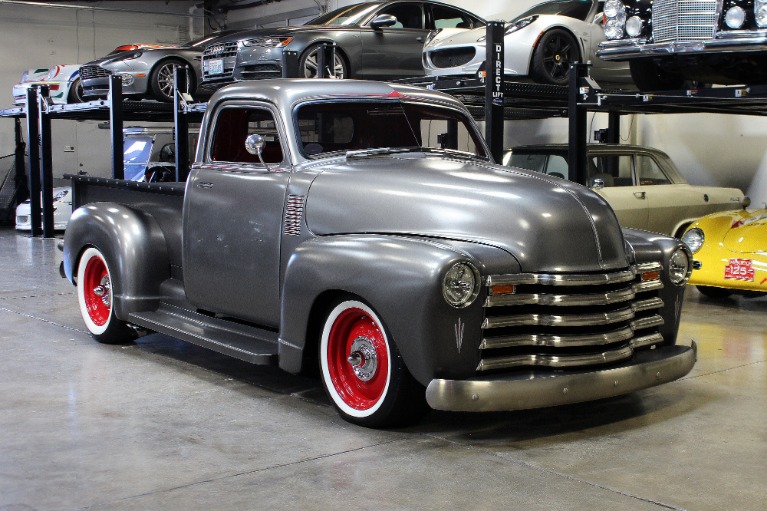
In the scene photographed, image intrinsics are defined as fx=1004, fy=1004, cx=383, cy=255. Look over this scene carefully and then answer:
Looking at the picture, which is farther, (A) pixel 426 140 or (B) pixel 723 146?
(B) pixel 723 146

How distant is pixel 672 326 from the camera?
17.6 ft

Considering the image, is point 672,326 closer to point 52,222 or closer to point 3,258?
point 3,258

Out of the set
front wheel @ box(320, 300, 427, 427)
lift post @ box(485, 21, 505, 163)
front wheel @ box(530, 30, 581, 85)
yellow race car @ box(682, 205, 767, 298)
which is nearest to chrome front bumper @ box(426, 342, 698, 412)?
front wheel @ box(320, 300, 427, 427)

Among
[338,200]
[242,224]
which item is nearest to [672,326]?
[338,200]

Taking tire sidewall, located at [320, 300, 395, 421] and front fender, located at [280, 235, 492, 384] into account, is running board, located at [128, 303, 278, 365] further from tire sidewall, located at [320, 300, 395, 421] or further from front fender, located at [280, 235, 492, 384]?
front fender, located at [280, 235, 492, 384]

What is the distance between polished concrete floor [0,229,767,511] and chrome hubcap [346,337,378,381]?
273 mm

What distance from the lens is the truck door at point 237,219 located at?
18.1 ft

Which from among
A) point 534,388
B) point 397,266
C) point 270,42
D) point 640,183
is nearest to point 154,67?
point 270,42

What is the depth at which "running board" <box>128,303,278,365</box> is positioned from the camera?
210 inches

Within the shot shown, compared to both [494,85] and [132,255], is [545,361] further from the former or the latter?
[494,85]

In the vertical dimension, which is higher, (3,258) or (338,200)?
(338,200)

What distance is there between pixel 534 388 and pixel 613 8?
6047 millimetres

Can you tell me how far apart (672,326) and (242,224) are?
2.43m

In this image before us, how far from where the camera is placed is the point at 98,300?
23.5 ft
